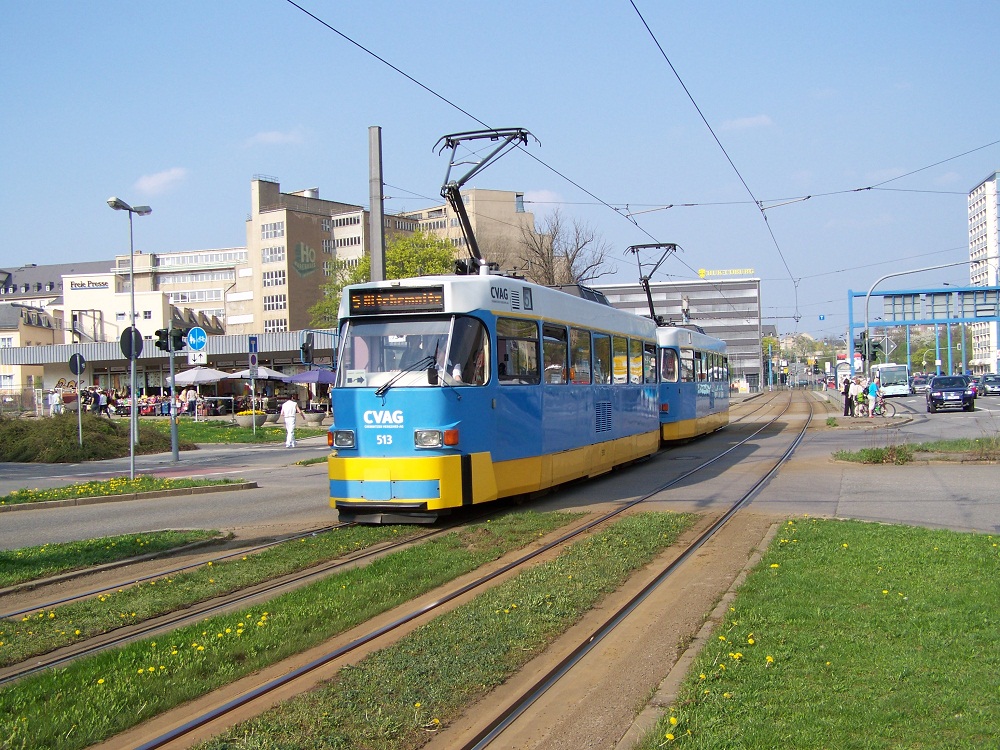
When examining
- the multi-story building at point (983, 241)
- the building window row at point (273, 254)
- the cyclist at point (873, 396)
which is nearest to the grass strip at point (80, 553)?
the cyclist at point (873, 396)

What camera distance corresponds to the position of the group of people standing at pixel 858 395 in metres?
37.4

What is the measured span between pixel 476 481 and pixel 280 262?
3517 inches

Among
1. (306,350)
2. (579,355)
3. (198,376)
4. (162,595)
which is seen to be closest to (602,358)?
(579,355)

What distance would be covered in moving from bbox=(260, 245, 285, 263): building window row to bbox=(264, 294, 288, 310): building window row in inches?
147

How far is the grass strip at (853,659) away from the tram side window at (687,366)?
50.1 ft

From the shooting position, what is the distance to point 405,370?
11.3 meters

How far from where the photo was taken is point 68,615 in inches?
280

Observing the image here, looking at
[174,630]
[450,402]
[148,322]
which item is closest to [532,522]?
[450,402]

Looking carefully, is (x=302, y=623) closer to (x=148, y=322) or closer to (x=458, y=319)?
(x=458, y=319)

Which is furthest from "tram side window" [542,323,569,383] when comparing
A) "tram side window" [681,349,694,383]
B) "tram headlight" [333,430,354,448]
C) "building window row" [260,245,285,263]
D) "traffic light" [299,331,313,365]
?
"building window row" [260,245,285,263]

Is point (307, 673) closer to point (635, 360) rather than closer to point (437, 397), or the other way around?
point (437, 397)

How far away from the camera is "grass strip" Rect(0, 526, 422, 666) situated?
6520mm

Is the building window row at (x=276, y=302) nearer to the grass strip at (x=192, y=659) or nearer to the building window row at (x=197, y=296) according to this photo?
the building window row at (x=197, y=296)

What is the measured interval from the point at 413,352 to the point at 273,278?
89.7 meters
